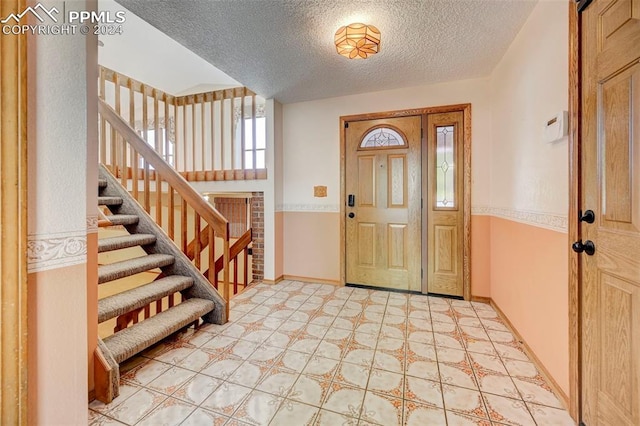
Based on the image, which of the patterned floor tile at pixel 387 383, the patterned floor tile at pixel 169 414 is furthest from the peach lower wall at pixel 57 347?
the patterned floor tile at pixel 387 383

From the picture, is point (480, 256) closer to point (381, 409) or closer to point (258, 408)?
point (381, 409)

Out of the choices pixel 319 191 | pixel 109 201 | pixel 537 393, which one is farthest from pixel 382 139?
pixel 109 201

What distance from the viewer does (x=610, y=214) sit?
1.16 metres

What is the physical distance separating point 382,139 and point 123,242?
2.82m

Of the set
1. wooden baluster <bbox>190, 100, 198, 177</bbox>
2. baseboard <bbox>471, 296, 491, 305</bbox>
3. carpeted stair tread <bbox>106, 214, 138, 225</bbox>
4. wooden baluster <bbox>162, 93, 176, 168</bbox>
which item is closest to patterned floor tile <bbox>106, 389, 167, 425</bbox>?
carpeted stair tread <bbox>106, 214, 138, 225</bbox>

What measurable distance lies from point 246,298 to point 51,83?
2.53 meters

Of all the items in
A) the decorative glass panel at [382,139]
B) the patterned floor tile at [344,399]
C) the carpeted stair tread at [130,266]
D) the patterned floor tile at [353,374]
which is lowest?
the patterned floor tile at [344,399]

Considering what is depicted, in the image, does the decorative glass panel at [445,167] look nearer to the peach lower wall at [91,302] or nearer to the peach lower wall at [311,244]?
the peach lower wall at [311,244]

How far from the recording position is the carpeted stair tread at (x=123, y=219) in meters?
2.39

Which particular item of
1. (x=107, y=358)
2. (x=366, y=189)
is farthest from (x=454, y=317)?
(x=107, y=358)

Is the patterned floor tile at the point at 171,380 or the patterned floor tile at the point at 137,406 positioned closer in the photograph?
the patterned floor tile at the point at 137,406

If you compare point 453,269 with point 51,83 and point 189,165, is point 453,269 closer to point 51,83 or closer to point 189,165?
point 51,83

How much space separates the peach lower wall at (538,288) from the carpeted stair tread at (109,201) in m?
3.52

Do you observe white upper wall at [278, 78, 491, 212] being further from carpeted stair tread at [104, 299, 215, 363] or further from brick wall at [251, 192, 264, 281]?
carpeted stair tread at [104, 299, 215, 363]
